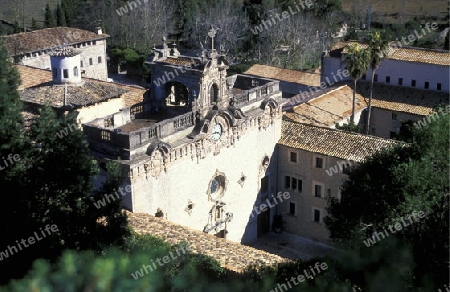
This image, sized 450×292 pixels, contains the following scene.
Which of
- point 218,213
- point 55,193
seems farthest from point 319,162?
point 55,193

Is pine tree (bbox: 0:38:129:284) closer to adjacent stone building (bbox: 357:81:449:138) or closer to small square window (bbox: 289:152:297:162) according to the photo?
small square window (bbox: 289:152:297:162)

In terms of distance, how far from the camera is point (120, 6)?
8319 cm

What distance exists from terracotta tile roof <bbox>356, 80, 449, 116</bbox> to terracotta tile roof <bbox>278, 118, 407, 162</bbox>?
13.2 m

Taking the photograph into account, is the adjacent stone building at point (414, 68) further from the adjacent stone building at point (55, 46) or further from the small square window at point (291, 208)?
the adjacent stone building at point (55, 46)

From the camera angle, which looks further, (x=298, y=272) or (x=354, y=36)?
(x=354, y=36)

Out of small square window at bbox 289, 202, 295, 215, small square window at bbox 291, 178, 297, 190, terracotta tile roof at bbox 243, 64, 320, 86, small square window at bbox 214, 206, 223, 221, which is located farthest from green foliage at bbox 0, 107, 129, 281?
terracotta tile roof at bbox 243, 64, 320, 86

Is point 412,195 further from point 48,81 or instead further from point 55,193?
point 48,81

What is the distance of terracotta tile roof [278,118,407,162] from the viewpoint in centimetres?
3350

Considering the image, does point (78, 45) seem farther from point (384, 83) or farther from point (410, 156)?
point (410, 156)

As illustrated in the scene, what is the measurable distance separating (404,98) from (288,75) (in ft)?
42.6

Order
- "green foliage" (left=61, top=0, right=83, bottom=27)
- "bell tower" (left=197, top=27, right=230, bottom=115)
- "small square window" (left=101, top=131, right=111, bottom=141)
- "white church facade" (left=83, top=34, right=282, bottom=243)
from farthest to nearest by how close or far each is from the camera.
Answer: "green foliage" (left=61, top=0, right=83, bottom=27) → "bell tower" (left=197, top=27, right=230, bottom=115) → "white church facade" (left=83, top=34, right=282, bottom=243) → "small square window" (left=101, top=131, right=111, bottom=141)

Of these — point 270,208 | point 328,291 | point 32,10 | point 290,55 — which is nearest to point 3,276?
point 328,291

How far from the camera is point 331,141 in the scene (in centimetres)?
3509

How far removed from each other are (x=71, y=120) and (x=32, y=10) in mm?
81452
